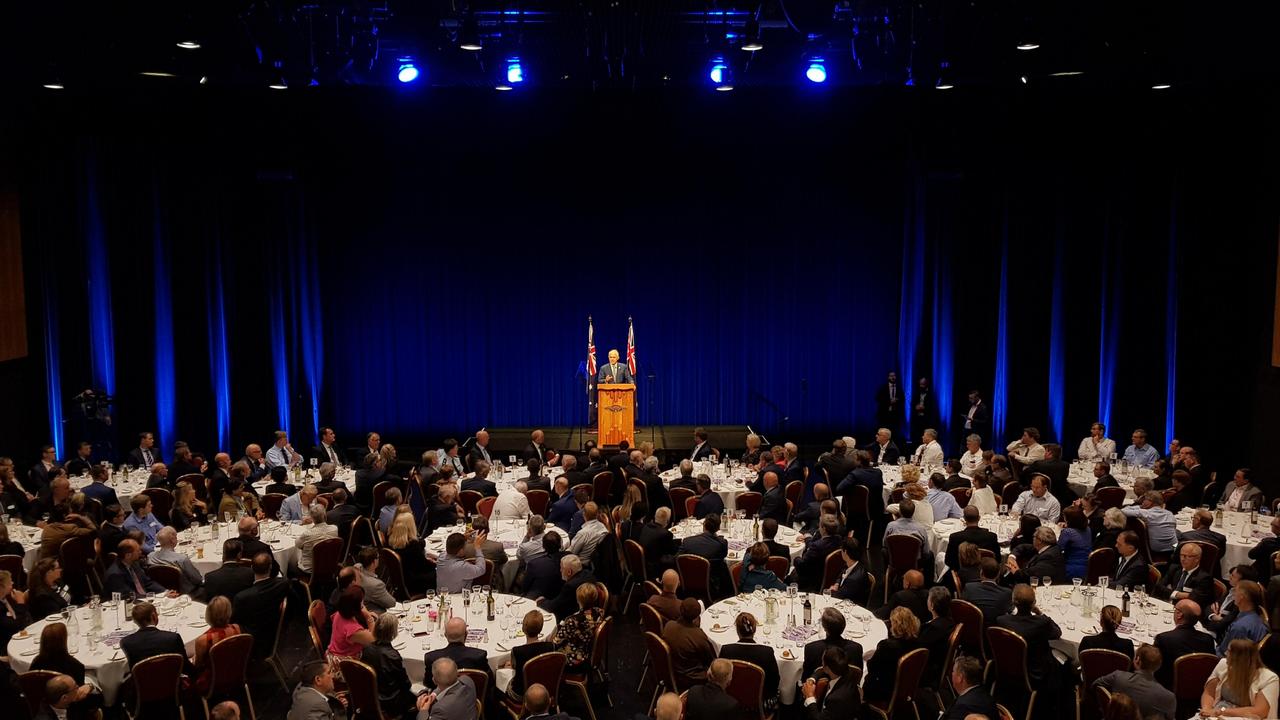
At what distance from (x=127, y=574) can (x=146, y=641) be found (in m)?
1.79

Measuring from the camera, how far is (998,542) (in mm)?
10984

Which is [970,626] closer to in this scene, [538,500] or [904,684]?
[904,684]

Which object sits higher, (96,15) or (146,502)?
(96,15)

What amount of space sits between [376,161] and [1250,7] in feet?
49.3

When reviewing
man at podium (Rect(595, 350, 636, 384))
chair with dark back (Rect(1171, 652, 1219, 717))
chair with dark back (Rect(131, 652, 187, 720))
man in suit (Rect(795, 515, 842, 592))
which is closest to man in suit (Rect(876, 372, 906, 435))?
man at podium (Rect(595, 350, 636, 384))

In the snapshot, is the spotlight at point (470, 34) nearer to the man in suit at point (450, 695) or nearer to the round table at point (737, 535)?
the round table at point (737, 535)

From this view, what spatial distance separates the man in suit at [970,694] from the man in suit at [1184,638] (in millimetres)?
1763

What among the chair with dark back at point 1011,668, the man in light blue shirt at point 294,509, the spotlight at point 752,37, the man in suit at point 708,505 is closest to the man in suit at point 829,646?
the chair with dark back at point 1011,668

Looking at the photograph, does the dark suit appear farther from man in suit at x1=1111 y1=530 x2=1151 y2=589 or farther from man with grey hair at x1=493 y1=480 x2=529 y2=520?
→ man in suit at x1=1111 y1=530 x2=1151 y2=589

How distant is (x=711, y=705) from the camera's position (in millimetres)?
7051

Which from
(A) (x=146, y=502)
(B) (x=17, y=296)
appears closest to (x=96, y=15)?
(B) (x=17, y=296)

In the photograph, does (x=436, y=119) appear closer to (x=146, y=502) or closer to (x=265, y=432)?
(x=265, y=432)

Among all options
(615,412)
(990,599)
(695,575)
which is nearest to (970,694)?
(990,599)

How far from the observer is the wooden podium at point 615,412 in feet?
61.2
